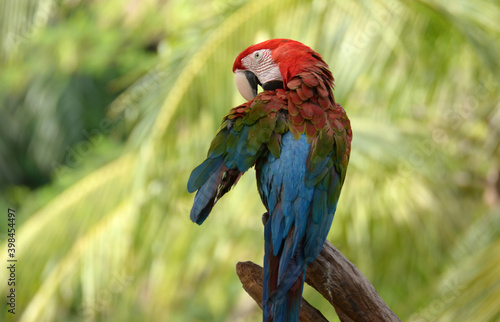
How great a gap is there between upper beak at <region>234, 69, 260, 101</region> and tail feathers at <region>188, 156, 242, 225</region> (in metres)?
0.24

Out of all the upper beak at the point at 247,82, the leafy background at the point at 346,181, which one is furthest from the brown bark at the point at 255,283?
the leafy background at the point at 346,181

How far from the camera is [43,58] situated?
16.7 ft

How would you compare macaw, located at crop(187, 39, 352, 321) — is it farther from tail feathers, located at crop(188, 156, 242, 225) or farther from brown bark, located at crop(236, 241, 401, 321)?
brown bark, located at crop(236, 241, 401, 321)

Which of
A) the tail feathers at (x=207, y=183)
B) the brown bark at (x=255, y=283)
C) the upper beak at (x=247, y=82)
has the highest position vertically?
the upper beak at (x=247, y=82)

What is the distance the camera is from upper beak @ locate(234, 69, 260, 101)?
1191 millimetres

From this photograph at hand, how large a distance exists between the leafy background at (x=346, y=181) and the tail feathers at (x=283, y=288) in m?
0.64

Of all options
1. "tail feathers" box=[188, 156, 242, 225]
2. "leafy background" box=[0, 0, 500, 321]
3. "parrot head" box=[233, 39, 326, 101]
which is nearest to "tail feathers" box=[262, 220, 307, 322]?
"tail feathers" box=[188, 156, 242, 225]

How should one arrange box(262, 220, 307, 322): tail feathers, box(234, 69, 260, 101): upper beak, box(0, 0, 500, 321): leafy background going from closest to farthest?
1. box(262, 220, 307, 322): tail feathers
2. box(234, 69, 260, 101): upper beak
3. box(0, 0, 500, 321): leafy background

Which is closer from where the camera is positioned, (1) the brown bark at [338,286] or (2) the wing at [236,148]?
(2) the wing at [236,148]

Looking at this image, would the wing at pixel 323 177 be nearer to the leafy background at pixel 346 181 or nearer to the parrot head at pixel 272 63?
the parrot head at pixel 272 63

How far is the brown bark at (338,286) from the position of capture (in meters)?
1.09

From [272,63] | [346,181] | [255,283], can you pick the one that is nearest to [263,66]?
[272,63]

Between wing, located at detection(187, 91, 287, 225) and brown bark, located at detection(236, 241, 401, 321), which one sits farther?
brown bark, located at detection(236, 241, 401, 321)

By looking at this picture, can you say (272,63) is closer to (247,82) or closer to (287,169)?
(247,82)
